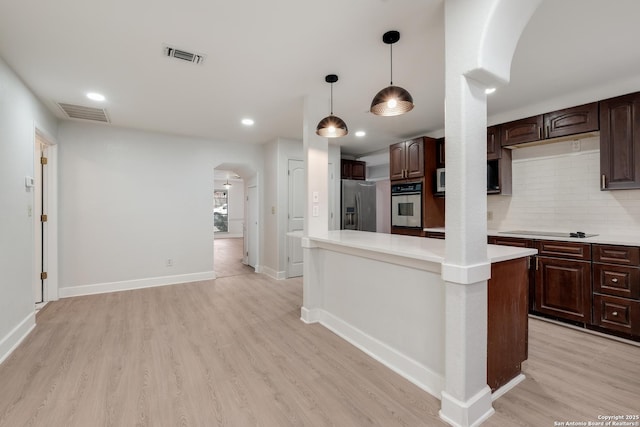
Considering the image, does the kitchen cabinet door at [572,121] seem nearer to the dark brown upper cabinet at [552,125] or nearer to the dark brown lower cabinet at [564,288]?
the dark brown upper cabinet at [552,125]

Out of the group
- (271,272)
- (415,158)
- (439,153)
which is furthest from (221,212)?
(439,153)

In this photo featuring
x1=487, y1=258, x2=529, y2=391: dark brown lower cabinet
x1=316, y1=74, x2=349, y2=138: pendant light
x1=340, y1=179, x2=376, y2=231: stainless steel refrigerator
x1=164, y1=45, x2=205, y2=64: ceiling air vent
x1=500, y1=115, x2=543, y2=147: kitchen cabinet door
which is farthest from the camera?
x1=340, y1=179, x2=376, y2=231: stainless steel refrigerator

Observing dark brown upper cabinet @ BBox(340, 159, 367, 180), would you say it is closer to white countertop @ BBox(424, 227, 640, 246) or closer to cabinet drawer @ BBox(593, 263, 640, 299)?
white countertop @ BBox(424, 227, 640, 246)

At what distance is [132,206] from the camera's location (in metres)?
4.62

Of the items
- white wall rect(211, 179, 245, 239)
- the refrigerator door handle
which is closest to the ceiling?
the refrigerator door handle

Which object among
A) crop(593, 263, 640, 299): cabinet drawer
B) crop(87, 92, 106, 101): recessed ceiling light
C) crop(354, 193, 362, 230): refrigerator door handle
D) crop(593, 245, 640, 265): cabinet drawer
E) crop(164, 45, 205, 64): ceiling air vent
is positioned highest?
crop(164, 45, 205, 64): ceiling air vent

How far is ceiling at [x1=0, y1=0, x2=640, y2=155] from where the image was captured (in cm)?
193

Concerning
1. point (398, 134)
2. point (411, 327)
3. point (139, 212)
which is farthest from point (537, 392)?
point (139, 212)

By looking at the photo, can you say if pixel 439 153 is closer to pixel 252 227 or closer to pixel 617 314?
pixel 617 314

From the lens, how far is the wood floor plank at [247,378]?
177cm

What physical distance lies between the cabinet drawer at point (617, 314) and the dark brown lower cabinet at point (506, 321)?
134cm

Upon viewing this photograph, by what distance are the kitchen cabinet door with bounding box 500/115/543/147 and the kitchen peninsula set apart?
2.06 metres

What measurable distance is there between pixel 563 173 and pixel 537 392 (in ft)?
8.87

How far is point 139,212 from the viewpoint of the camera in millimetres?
4676
